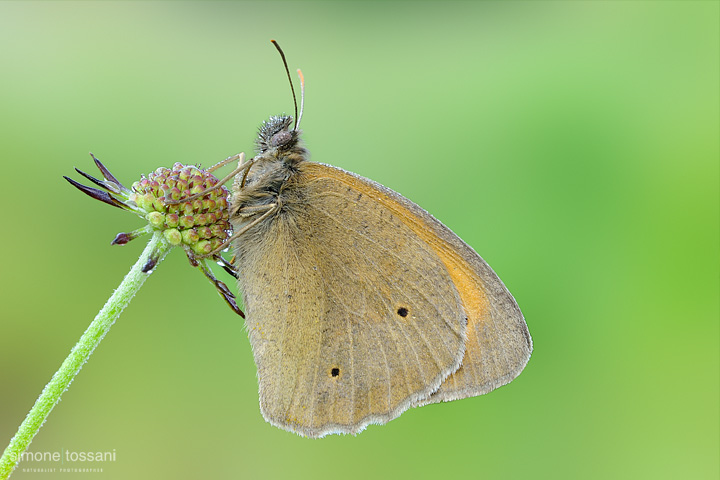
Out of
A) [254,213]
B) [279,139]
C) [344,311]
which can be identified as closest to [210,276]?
[254,213]

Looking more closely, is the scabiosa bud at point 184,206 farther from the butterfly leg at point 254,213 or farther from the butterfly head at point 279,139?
the butterfly head at point 279,139

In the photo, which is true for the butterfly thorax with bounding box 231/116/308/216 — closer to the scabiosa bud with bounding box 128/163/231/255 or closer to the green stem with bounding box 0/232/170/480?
the scabiosa bud with bounding box 128/163/231/255

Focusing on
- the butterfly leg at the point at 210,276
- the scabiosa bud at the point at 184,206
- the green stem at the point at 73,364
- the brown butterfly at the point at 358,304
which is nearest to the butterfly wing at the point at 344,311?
the brown butterfly at the point at 358,304

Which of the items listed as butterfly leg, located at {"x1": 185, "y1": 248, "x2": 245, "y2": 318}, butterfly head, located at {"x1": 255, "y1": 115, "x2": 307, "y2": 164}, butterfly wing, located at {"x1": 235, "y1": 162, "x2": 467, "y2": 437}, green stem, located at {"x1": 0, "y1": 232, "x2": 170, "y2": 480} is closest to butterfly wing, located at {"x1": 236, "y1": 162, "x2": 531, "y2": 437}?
butterfly wing, located at {"x1": 235, "y1": 162, "x2": 467, "y2": 437}

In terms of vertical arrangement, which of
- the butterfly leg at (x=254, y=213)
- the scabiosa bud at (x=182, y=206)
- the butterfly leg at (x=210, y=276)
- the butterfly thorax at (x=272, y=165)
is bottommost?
the butterfly leg at (x=210, y=276)

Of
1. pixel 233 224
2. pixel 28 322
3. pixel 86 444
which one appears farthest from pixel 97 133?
pixel 233 224

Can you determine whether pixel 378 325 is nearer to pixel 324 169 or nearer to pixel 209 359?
pixel 324 169
